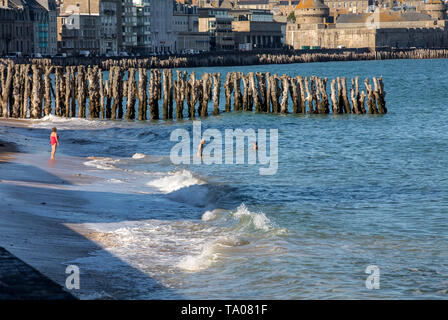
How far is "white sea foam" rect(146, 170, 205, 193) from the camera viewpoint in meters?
19.4

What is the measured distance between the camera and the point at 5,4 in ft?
396

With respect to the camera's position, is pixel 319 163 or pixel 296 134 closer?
pixel 319 163

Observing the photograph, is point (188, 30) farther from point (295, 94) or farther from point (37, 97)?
point (37, 97)

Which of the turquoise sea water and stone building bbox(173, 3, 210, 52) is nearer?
the turquoise sea water

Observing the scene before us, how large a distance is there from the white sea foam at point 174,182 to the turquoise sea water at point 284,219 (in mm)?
43

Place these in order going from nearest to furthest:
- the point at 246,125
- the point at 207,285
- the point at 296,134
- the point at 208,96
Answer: the point at 207,285 → the point at 296,134 → the point at 246,125 → the point at 208,96

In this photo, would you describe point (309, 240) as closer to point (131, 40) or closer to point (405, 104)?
point (405, 104)

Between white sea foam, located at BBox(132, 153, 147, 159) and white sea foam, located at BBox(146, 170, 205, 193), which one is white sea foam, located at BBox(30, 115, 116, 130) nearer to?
white sea foam, located at BBox(132, 153, 147, 159)

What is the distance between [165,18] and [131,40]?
14.3m

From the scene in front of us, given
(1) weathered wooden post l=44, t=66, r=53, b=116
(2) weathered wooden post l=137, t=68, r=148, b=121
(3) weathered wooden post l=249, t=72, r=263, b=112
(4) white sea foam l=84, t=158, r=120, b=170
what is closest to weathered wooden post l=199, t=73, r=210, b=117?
(3) weathered wooden post l=249, t=72, r=263, b=112

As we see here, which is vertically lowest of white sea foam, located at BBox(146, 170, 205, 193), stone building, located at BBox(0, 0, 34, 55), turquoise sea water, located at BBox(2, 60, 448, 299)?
turquoise sea water, located at BBox(2, 60, 448, 299)

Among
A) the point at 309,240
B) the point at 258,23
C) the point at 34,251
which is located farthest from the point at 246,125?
the point at 258,23

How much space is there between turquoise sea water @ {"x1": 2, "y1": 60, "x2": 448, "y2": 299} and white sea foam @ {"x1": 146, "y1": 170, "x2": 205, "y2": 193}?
0.04 metres

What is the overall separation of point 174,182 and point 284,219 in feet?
16.0
